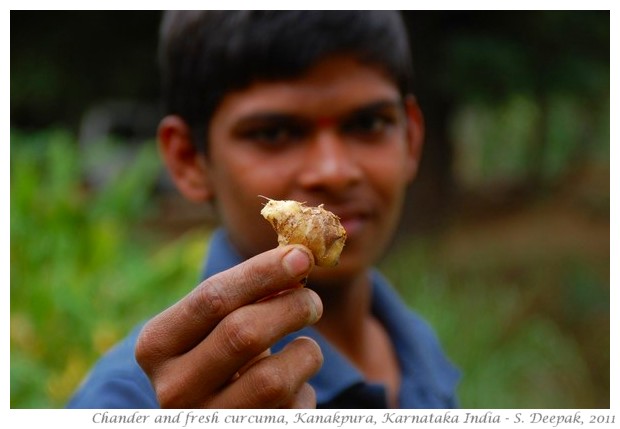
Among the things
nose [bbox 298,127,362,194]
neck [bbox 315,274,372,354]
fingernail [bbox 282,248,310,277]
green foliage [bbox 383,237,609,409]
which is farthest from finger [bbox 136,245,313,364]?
green foliage [bbox 383,237,609,409]

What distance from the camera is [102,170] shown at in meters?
2.58

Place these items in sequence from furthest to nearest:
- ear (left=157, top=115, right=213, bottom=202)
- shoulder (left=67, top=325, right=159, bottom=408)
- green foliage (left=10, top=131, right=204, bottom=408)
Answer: green foliage (left=10, top=131, right=204, bottom=408), ear (left=157, top=115, right=213, bottom=202), shoulder (left=67, top=325, right=159, bottom=408)

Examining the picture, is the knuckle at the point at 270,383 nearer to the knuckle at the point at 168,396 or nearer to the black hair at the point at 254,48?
the knuckle at the point at 168,396

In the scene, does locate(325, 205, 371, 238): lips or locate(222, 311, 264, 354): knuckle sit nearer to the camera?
locate(222, 311, 264, 354): knuckle

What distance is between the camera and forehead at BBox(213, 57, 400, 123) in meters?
0.93

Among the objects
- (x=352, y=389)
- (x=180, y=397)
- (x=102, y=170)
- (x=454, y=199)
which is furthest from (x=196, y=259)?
(x=454, y=199)

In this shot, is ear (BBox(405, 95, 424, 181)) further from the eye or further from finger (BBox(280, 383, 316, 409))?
finger (BBox(280, 383, 316, 409))

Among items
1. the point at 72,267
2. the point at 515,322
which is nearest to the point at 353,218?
the point at 72,267

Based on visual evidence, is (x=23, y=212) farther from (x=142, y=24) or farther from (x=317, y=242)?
(x=317, y=242)

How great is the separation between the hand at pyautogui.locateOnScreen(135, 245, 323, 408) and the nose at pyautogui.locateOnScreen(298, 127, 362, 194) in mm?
253

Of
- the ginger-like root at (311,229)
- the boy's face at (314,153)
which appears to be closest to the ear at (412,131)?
the boy's face at (314,153)

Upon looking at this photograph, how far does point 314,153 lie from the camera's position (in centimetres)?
91

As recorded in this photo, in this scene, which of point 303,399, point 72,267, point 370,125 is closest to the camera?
point 303,399

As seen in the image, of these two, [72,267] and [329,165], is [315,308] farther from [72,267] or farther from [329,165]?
[72,267]
